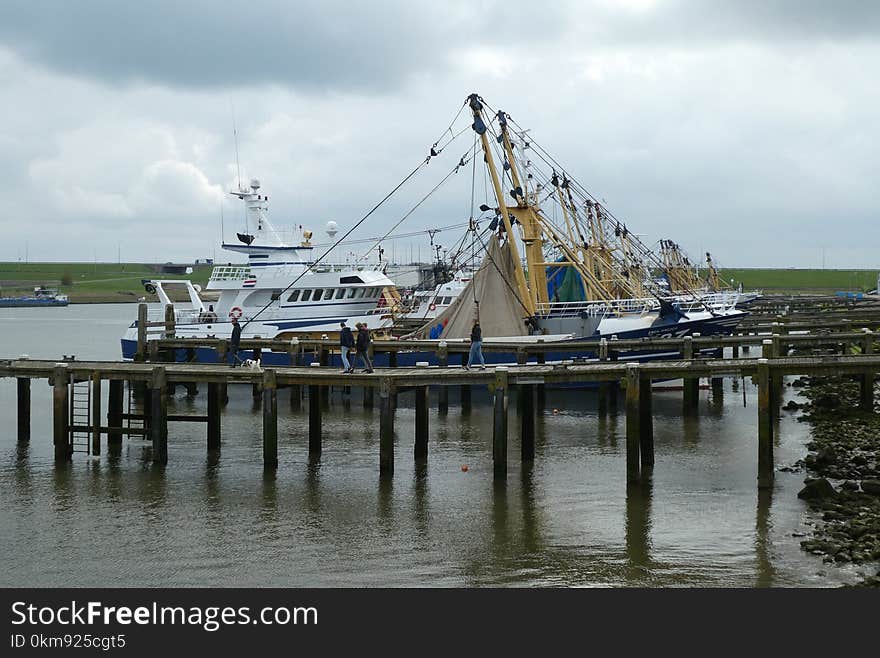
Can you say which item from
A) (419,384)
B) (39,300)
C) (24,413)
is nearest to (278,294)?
(24,413)

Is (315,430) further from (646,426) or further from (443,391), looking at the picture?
(443,391)

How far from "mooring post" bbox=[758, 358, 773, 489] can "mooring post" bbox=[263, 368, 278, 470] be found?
11.9m

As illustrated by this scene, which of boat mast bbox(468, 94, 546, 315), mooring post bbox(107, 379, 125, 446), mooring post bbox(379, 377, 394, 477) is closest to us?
mooring post bbox(379, 377, 394, 477)

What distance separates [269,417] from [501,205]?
22.0m

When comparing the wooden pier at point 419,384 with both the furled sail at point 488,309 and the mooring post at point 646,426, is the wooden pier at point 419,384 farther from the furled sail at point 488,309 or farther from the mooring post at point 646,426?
the furled sail at point 488,309

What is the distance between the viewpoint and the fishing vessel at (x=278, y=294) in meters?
52.8

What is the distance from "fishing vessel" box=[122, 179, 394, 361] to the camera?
173 ft

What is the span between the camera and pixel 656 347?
124ft

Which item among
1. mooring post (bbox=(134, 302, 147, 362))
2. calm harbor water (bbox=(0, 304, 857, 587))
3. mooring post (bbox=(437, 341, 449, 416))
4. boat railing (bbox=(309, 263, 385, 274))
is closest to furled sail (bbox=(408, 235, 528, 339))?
mooring post (bbox=(437, 341, 449, 416))

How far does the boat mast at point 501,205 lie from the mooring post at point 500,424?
21232 millimetres

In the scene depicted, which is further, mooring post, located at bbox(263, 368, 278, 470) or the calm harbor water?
mooring post, located at bbox(263, 368, 278, 470)

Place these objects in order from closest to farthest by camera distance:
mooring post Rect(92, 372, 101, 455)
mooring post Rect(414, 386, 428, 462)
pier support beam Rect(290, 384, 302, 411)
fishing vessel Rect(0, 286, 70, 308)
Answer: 1. mooring post Rect(92, 372, 101, 455)
2. mooring post Rect(414, 386, 428, 462)
3. pier support beam Rect(290, 384, 302, 411)
4. fishing vessel Rect(0, 286, 70, 308)

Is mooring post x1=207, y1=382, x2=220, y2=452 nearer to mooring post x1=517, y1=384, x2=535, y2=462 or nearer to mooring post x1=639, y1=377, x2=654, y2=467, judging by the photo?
mooring post x1=517, y1=384, x2=535, y2=462
